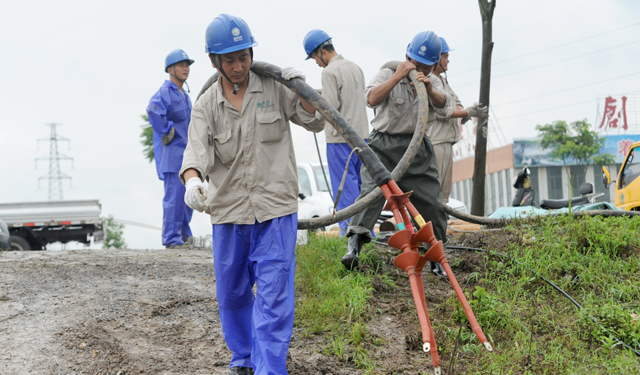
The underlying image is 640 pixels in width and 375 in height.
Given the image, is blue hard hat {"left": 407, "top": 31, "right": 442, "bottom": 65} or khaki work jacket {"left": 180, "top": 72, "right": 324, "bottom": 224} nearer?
khaki work jacket {"left": 180, "top": 72, "right": 324, "bottom": 224}

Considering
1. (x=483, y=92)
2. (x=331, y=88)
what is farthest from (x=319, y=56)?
(x=483, y=92)

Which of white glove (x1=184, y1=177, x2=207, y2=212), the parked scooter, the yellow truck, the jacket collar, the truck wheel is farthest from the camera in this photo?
the truck wheel

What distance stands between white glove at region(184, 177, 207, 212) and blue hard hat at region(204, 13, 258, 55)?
729 mm

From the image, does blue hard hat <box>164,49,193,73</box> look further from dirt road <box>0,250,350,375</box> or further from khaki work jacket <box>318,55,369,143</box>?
dirt road <box>0,250,350,375</box>

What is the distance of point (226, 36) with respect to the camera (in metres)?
3.39

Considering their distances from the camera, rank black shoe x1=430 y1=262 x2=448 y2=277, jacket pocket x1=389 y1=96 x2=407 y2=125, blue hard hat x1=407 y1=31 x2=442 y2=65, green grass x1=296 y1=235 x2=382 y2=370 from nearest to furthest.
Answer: green grass x1=296 y1=235 x2=382 y2=370
blue hard hat x1=407 y1=31 x2=442 y2=65
jacket pocket x1=389 y1=96 x2=407 y2=125
black shoe x1=430 y1=262 x2=448 y2=277

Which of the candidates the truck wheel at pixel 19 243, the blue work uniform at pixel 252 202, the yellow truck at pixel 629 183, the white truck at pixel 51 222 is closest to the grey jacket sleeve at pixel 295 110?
the blue work uniform at pixel 252 202

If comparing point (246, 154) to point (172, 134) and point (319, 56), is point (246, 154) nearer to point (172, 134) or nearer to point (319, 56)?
point (319, 56)

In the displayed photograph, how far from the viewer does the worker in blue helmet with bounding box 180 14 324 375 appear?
132 inches

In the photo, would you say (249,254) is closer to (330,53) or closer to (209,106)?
(209,106)

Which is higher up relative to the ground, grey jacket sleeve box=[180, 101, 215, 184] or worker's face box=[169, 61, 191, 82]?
worker's face box=[169, 61, 191, 82]

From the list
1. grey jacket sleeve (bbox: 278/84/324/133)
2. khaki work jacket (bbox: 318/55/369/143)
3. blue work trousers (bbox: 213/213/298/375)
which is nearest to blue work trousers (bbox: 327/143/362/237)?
khaki work jacket (bbox: 318/55/369/143)

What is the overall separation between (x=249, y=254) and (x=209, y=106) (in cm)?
89

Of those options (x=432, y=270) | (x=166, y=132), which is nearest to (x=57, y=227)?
(x=166, y=132)
